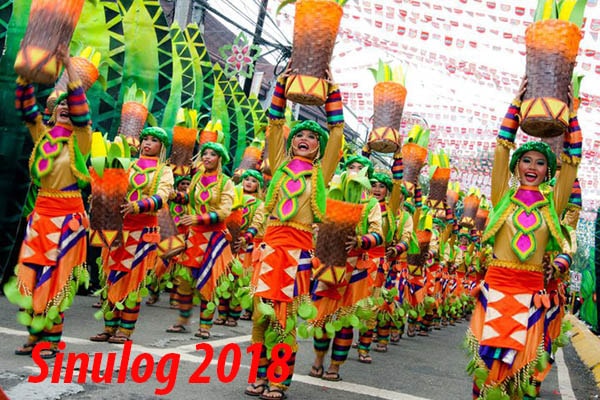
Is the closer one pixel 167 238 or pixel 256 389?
pixel 256 389

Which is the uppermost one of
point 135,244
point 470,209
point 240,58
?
point 240,58

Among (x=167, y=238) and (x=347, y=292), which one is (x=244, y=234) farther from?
(x=347, y=292)

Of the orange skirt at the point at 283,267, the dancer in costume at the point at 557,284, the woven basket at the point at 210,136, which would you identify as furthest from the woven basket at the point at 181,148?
the dancer in costume at the point at 557,284

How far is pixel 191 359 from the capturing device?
6.32 m

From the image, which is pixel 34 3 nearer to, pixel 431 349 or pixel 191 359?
pixel 191 359

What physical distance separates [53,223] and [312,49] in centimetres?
231

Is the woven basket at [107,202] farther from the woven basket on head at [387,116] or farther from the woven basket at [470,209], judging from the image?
the woven basket at [470,209]

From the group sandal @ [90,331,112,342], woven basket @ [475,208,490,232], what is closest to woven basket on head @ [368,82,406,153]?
sandal @ [90,331,112,342]

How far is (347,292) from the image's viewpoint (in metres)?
6.70

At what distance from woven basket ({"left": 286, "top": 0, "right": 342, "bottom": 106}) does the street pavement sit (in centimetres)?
215

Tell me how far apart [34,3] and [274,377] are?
9.72 ft

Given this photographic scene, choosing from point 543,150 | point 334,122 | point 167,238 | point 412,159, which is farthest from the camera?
point 412,159

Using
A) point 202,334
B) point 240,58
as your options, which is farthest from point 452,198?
point 202,334

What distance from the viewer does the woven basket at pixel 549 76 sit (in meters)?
4.74
